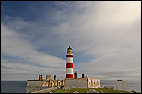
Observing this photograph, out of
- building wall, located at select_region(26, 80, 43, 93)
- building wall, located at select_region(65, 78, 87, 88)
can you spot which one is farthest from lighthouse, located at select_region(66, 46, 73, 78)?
building wall, located at select_region(26, 80, 43, 93)

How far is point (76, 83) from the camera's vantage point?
41.8 meters

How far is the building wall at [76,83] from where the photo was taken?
4091cm

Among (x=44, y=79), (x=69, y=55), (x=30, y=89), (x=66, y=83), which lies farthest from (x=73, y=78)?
(x=30, y=89)

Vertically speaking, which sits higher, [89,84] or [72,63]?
[72,63]

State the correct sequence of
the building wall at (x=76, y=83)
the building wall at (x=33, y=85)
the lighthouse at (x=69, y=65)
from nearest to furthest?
the building wall at (x=76, y=83) < the lighthouse at (x=69, y=65) < the building wall at (x=33, y=85)

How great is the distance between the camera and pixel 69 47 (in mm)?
47000

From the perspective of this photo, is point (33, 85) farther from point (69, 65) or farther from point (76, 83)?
point (76, 83)

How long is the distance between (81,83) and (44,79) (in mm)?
13011

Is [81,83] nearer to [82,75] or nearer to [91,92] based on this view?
[82,75]

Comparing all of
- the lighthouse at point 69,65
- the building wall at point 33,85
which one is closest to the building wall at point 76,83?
the lighthouse at point 69,65

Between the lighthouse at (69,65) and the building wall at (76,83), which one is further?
the lighthouse at (69,65)

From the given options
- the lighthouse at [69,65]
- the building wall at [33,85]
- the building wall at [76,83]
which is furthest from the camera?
the building wall at [33,85]

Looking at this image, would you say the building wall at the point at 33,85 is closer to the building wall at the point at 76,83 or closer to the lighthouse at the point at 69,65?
the building wall at the point at 76,83

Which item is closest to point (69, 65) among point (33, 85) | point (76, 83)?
point (76, 83)
